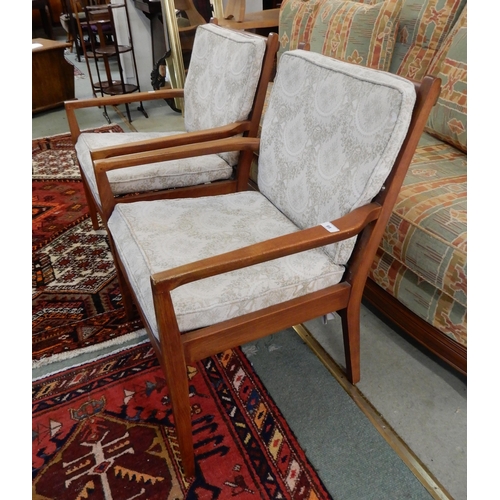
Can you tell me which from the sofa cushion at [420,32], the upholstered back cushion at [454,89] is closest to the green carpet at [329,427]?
the upholstered back cushion at [454,89]

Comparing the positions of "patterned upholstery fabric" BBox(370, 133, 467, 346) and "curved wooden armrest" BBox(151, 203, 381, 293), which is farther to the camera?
"patterned upholstery fabric" BBox(370, 133, 467, 346)

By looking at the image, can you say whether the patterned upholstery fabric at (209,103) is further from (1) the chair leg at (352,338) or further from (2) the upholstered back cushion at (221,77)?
(1) the chair leg at (352,338)

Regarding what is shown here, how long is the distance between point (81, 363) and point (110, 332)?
148 millimetres

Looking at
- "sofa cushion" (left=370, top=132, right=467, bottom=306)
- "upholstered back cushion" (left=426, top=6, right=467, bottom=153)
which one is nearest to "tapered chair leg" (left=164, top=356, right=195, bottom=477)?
"sofa cushion" (left=370, top=132, right=467, bottom=306)

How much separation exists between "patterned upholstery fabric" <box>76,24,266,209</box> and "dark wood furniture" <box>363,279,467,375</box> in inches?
27.9

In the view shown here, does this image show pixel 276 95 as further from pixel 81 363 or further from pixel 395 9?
pixel 81 363

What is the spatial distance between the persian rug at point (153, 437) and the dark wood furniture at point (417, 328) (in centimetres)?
48

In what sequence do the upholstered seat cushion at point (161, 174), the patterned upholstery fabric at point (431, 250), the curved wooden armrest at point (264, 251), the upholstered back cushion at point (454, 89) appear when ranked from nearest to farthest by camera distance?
the curved wooden armrest at point (264, 251) → the patterned upholstery fabric at point (431, 250) → the upholstered back cushion at point (454, 89) → the upholstered seat cushion at point (161, 174)

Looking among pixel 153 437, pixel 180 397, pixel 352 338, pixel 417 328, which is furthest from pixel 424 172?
pixel 153 437

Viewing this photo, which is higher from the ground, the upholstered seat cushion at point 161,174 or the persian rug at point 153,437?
the upholstered seat cushion at point 161,174

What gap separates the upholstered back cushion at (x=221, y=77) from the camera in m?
1.50

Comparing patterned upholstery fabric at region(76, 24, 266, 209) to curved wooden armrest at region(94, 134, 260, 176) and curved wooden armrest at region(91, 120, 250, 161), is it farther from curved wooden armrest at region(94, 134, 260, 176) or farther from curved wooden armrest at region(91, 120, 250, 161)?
curved wooden armrest at region(94, 134, 260, 176)

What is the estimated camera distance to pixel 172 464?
3.64ft

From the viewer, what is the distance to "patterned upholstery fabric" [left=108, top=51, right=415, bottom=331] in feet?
3.13
